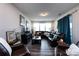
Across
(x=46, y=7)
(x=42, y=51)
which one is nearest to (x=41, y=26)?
(x=46, y=7)

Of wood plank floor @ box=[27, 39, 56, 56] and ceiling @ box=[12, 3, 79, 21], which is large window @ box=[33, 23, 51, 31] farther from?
wood plank floor @ box=[27, 39, 56, 56]

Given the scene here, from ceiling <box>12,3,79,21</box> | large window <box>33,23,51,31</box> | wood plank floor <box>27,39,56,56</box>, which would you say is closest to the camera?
wood plank floor <box>27,39,56,56</box>

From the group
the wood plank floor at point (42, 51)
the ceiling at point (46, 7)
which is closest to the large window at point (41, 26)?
the ceiling at point (46, 7)

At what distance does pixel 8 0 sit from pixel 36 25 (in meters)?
6.57

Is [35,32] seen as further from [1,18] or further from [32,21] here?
[1,18]

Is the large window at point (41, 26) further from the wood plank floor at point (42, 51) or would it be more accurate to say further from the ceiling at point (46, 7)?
the wood plank floor at point (42, 51)

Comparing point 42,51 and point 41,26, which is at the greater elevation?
point 41,26

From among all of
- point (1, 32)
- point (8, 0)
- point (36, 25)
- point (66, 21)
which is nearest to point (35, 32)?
point (36, 25)

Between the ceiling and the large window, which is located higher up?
the ceiling

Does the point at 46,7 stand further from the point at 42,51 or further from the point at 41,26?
the point at 41,26

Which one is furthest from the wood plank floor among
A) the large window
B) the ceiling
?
the large window

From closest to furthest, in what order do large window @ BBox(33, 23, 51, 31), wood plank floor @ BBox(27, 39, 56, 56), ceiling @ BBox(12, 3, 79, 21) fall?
wood plank floor @ BBox(27, 39, 56, 56) → ceiling @ BBox(12, 3, 79, 21) → large window @ BBox(33, 23, 51, 31)

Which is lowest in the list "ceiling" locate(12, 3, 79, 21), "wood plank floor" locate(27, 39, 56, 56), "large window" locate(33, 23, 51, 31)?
"wood plank floor" locate(27, 39, 56, 56)

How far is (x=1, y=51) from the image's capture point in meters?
1.68
